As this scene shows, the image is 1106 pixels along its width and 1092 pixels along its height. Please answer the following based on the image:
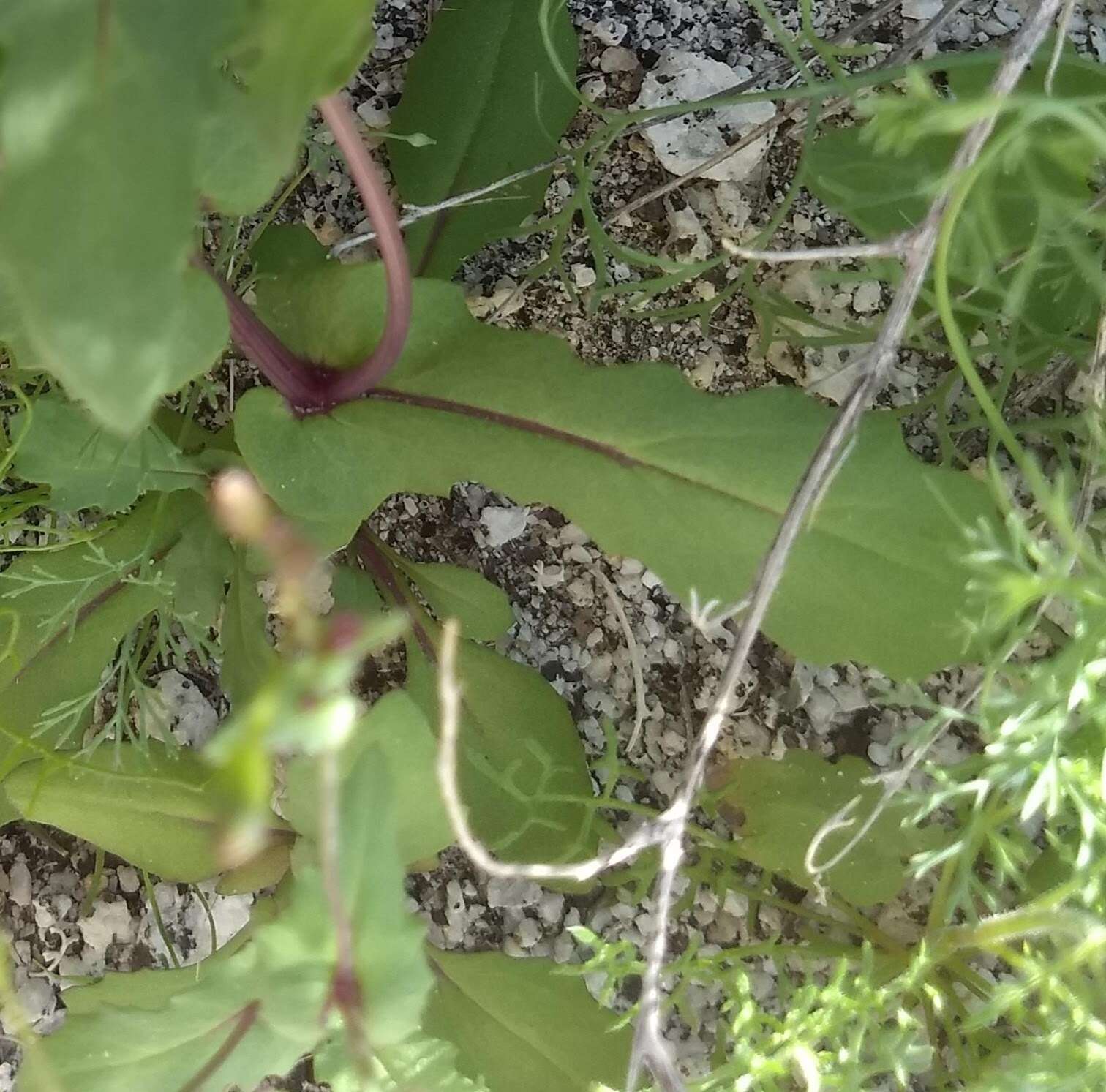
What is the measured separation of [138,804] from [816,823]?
1.17 feet

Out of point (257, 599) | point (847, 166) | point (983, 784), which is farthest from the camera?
point (257, 599)

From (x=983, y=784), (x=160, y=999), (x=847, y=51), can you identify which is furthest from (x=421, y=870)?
(x=847, y=51)

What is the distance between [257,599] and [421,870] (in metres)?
0.18

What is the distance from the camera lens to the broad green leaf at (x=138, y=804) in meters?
0.57

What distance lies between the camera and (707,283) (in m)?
0.62

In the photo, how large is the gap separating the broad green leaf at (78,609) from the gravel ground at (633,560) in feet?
0.35

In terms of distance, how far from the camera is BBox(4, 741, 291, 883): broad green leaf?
573 mm

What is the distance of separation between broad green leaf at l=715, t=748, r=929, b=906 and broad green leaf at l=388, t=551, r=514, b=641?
0.16m

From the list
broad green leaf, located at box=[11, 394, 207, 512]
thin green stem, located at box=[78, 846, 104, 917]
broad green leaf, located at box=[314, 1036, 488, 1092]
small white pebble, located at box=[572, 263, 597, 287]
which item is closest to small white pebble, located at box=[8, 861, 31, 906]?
thin green stem, located at box=[78, 846, 104, 917]

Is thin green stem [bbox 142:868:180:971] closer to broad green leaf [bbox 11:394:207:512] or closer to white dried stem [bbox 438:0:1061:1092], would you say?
broad green leaf [bbox 11:394:207:512]

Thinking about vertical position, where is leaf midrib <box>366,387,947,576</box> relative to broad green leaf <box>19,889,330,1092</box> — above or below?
above

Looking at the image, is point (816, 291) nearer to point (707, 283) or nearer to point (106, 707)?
point (707, 283)

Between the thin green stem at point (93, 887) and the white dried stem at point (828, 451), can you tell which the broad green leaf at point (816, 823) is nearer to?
the white dried stem at point (828, 451)

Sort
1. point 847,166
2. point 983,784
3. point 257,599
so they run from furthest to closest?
point 257,599 < point 847,166 < point 983,784
